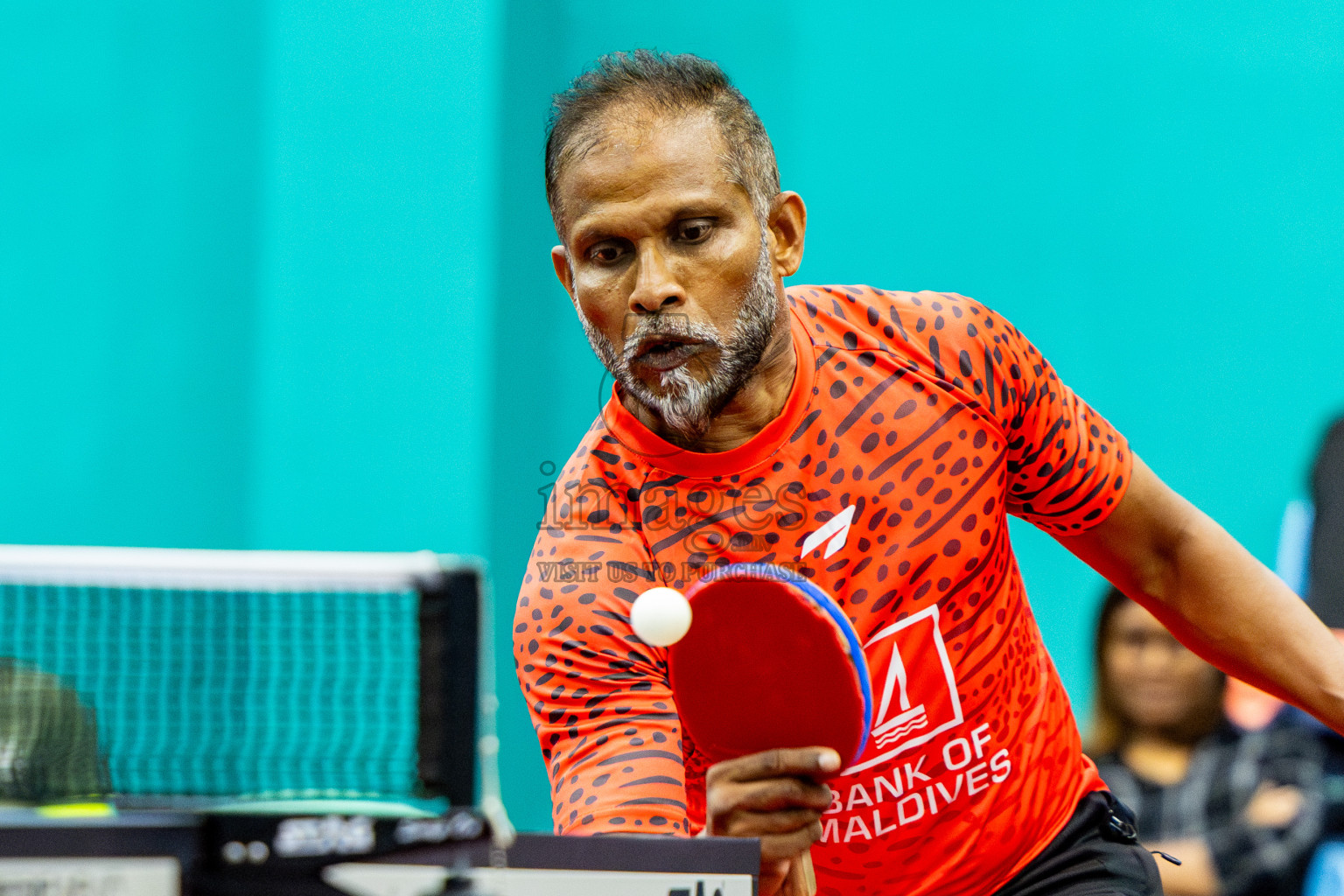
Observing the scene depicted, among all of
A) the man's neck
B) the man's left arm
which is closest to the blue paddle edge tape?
the man's neck

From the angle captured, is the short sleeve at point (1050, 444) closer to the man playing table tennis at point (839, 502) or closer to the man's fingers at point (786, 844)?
the man playing table tennis at point (839, 502)

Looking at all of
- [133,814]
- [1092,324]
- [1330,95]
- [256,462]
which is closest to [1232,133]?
[1330,95]

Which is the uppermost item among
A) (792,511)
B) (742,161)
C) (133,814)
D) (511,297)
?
(511,297)

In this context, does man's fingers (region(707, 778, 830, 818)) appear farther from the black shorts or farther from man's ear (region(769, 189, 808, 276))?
man's ear (region(769, 189, 808, 276))

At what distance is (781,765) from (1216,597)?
123 cm

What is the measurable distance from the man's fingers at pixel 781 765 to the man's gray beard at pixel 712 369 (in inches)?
30.6

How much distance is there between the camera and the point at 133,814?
147 cm

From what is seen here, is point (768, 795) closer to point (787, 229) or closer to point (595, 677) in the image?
point (595, 677)

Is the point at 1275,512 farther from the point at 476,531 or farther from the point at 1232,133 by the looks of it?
the point at 476,531

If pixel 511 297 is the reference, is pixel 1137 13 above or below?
above

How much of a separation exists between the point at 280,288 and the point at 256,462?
27.1 inches

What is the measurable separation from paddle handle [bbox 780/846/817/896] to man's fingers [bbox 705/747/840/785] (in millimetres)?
134

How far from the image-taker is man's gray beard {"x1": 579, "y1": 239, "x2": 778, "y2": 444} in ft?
8.00

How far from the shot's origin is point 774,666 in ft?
6.01
